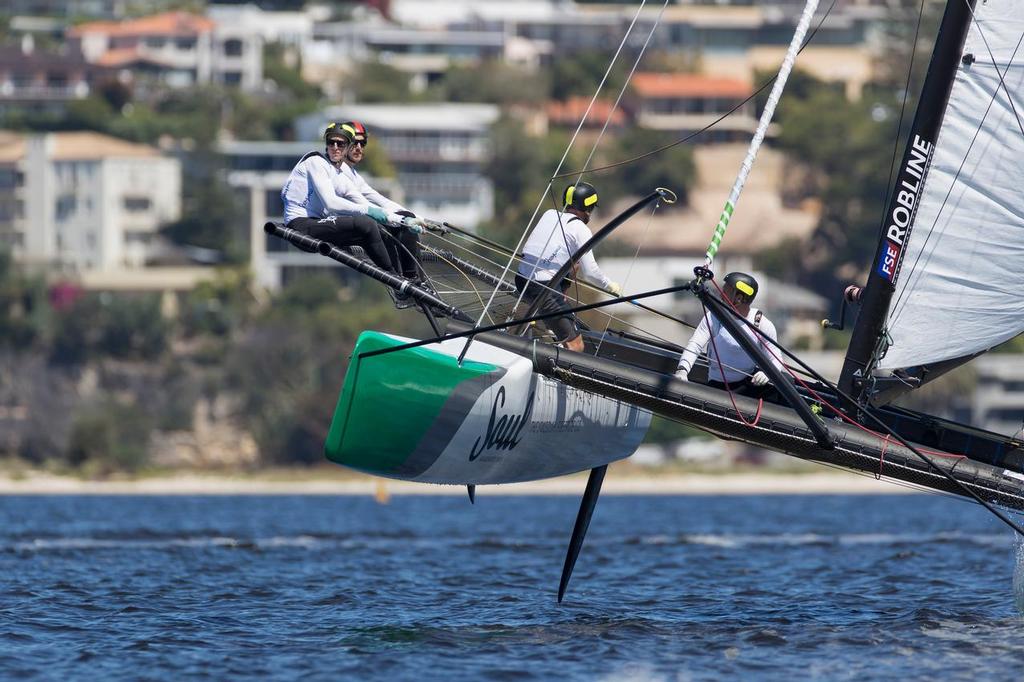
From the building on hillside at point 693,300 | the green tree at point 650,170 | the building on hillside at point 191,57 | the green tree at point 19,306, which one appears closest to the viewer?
the building on hillside at point 693,300

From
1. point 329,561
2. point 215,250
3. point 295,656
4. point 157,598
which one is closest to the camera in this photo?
point 295,656

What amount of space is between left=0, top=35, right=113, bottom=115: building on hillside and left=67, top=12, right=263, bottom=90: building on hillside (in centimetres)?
227

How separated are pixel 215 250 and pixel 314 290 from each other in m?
14.1

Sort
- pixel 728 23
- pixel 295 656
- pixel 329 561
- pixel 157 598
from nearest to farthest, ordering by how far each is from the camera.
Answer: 1. pixel 295 656
2. pixel 157 598
3. pixel 329 561
4. pixel 728 23

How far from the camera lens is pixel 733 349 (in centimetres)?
1755

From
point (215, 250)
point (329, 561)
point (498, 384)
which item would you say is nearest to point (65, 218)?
point (215, 250)

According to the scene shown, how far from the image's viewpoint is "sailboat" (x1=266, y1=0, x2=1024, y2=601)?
16797 millimetres

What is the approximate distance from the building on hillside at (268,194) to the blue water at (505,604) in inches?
2341

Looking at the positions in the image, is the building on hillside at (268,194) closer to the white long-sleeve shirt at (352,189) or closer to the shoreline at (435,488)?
the shoreline at (435,488)

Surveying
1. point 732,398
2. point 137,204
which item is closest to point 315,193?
point 732,398

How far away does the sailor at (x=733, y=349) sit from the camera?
17094mm

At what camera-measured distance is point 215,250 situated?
10119cm

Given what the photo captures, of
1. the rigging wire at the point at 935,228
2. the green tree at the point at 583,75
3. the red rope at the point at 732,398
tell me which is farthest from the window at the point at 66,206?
the rigging wire at the point at 935,228

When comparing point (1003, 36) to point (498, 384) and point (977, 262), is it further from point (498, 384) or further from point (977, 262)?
point (498, 384)
